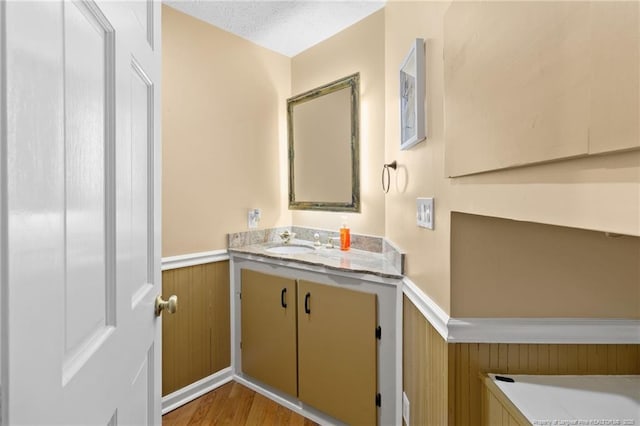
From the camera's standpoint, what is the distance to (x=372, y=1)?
73.9 inches

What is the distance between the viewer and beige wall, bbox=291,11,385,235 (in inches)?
77.9

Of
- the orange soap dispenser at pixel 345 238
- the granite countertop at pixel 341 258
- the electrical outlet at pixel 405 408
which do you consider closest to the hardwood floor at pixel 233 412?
the electrical outlet at pixel 405 408

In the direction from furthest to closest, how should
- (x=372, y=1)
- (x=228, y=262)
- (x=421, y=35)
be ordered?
(x=228, y=262) < (x=372, y=1) < (x=421, y=35)

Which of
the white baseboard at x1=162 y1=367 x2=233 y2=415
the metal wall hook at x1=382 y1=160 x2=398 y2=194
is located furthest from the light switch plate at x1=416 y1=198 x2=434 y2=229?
the white baseboard at x1=162 y1=367 x2=233 y2=415

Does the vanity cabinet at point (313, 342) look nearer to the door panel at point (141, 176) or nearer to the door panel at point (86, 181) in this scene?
the door panel at point (141, 176)

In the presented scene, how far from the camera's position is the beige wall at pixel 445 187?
40 cm

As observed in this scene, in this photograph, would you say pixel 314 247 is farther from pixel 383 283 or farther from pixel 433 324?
pixel 433 324

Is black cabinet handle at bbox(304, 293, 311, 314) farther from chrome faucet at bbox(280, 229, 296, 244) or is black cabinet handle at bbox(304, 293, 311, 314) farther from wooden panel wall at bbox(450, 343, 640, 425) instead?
wooden panel wall at bbox(450, 343, 640, 425)

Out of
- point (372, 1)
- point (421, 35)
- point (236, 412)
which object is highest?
point (372, 1)

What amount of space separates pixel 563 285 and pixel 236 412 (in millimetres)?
1837

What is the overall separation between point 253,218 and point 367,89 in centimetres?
121

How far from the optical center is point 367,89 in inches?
80.7

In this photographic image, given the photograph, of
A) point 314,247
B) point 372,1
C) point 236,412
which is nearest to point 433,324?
point 314,247

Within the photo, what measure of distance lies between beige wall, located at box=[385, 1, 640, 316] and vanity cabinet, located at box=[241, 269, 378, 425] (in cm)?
45
